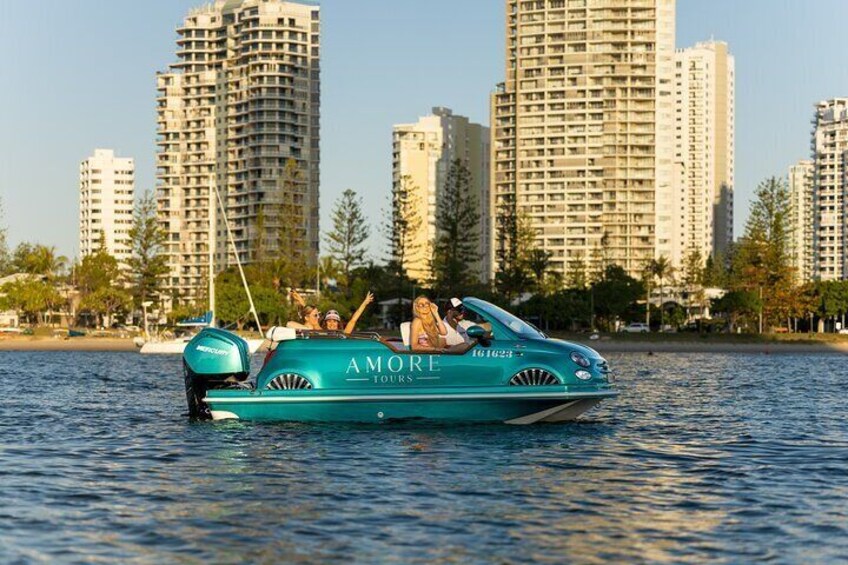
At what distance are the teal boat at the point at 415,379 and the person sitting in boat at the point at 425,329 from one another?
8.4 inches

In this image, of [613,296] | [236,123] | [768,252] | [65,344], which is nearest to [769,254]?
[768,252]

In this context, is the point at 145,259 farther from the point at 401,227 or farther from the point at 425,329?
the point at 425,329

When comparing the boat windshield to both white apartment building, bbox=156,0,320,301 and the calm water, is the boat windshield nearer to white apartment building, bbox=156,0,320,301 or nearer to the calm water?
the calm water

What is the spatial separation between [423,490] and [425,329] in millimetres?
5997

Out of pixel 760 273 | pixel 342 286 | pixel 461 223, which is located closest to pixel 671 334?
pixel 760 273

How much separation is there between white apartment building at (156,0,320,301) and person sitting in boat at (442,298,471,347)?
478ft

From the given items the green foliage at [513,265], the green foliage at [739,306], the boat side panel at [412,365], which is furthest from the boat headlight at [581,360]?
the green foliage at [739,306]

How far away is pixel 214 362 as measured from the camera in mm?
19781

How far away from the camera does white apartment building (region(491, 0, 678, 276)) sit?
167m

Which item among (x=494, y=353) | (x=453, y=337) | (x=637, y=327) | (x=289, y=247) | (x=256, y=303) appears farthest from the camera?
(x=637, y=327)

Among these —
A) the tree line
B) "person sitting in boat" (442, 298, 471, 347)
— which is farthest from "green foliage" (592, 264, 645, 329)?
"person sitting in boat" (442, 298, 471, 347)

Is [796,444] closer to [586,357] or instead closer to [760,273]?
[586,357]

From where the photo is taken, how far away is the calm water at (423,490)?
10.8 m

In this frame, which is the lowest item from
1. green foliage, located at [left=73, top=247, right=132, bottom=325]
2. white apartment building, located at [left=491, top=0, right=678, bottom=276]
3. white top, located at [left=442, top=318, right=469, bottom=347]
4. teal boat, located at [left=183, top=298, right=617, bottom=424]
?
teal boat, located at [left=183, top=298, right=617, bottom=424]
